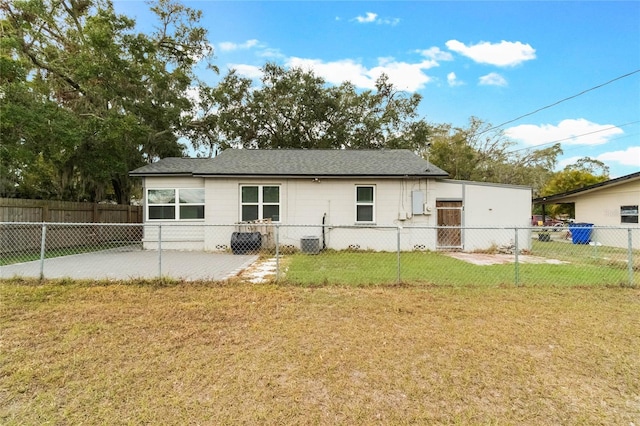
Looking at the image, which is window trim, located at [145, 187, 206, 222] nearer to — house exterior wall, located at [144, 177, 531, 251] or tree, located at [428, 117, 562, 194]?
house exterior wall, located at [144, 177, 531, 251]

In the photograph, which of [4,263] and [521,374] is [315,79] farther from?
[521,374]

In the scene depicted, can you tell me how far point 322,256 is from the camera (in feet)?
35.0

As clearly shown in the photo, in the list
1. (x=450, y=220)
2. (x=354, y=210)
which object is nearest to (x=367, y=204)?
(x=354, y=210)

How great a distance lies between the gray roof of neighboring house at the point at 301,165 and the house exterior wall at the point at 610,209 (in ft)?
29.2

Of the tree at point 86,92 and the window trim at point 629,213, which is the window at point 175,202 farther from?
the window trim at point 629,213

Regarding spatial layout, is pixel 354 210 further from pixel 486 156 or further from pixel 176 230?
pixel 486 156

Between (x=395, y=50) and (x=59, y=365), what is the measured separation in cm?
1890

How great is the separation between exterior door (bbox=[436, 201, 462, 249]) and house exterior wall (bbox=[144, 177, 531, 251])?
0.67 ft

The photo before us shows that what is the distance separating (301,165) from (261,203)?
2.23m

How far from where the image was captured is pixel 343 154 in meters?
14.8

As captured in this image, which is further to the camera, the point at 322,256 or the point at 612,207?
the point at 612,207

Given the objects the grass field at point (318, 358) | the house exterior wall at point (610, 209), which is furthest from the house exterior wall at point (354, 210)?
the grass field at point (318, 358)

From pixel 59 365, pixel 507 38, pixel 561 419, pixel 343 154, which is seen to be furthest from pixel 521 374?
pixel 507 38

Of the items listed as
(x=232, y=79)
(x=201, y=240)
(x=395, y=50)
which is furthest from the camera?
(x=232, y=79)
